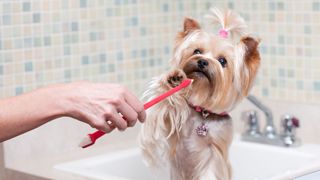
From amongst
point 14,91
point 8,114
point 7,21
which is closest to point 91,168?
point 14,91

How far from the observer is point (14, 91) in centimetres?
226

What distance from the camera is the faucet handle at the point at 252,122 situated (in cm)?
248

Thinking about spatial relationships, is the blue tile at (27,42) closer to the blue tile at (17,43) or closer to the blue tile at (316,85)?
the blue tile at (17,43)

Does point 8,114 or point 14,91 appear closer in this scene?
point 8,114

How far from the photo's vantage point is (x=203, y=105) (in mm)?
1811

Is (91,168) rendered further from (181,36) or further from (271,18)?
(271,18)

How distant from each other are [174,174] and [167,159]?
1.5 inches

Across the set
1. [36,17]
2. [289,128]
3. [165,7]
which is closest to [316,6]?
[289,128]

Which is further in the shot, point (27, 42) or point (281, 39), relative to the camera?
point (281, 39)

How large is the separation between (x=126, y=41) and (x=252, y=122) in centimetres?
49

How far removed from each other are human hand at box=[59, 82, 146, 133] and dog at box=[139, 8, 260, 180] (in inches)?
14.0

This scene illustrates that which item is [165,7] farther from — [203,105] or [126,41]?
[203,105]

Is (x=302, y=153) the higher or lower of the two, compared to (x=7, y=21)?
lower

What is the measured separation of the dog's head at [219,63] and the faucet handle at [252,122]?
0.66 metres
